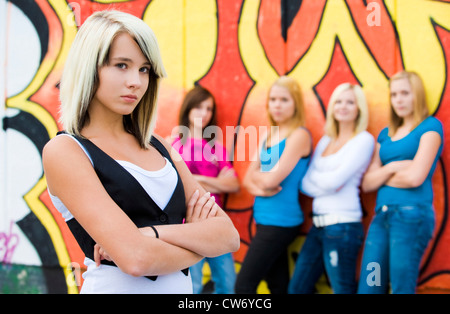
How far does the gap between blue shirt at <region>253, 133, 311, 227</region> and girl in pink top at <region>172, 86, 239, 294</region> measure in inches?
15.5

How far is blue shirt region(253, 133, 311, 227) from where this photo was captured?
3924 mm

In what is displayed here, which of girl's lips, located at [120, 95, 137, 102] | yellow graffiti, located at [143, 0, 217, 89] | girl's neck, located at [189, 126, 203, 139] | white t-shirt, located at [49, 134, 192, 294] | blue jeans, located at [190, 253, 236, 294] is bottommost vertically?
blue jeans, located at [190, 253, 236, 294]

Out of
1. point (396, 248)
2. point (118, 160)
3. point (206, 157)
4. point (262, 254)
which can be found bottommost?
point (262, 254)

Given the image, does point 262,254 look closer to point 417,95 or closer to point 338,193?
point 338,193

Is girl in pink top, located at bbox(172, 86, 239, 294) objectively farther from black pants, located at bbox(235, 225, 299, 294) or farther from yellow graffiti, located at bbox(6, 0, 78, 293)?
yellow graffiti, located at bbox(6, 0, 78, 293)

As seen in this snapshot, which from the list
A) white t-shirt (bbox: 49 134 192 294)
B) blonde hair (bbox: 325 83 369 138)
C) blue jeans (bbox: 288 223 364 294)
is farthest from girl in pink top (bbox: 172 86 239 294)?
white t-shirt (bbox: 49 134 192 294)

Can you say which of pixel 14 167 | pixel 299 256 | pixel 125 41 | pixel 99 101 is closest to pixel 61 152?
pixel 99 101

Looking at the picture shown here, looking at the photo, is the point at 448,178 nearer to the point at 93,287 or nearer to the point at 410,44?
the point at 410,44

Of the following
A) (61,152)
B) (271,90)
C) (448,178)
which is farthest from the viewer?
(271,90)

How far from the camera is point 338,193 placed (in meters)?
3.79

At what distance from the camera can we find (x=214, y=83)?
4605 millimetres

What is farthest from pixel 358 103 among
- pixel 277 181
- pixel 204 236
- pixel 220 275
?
pixel 204 236

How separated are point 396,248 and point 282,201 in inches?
35.0

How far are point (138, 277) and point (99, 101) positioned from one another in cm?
58
